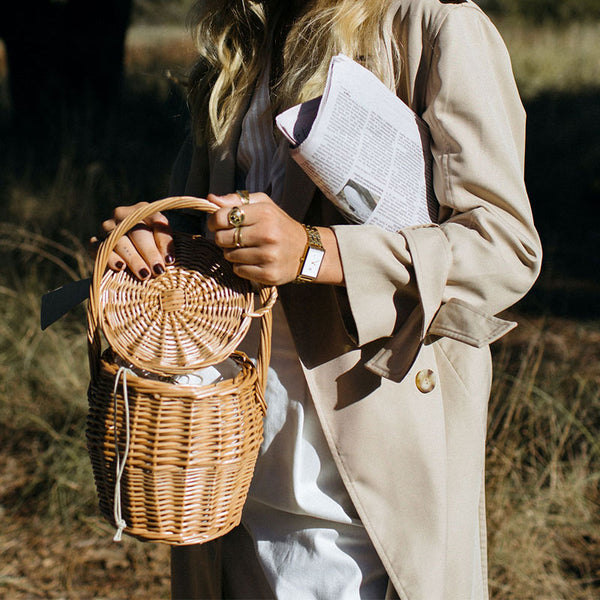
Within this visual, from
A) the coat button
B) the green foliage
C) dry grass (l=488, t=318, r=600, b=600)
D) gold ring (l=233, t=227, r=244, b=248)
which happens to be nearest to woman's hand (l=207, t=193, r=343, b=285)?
gold ring (l=233, t=227, r=244, b=248)

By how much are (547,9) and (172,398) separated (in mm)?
20053

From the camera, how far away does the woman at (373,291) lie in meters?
1.24

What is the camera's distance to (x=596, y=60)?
1153 centimetres

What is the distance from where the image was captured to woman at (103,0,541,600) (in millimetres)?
1242

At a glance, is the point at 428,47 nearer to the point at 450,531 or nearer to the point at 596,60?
the point at 450,531

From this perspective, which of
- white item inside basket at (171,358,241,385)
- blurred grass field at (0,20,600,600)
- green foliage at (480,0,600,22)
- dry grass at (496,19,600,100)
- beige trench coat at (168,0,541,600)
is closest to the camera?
beige trench coat at (168,0,541,600)

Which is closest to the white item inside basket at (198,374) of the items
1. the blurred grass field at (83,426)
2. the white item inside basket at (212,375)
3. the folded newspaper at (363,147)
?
the white item inside basket at (212,375)

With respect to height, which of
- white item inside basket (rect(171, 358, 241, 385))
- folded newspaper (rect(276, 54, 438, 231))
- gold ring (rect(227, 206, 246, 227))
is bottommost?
white item inside basket (rect(171, 358, 241, 385))

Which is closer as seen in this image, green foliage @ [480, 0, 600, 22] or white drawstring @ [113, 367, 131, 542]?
white drawstring @ [113, 367, 131, 542]

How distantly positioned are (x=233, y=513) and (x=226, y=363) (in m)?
0.28

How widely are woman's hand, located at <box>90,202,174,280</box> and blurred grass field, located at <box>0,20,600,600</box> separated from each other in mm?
705

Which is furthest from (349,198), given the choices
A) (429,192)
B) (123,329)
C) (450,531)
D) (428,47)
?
(450,531)

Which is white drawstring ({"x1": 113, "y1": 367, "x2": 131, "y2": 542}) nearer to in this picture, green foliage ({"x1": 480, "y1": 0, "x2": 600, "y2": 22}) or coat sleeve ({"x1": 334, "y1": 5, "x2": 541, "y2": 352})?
coat sleeve ({"x1": 334, "y1": 5, "x2": 541, "y2": 352})

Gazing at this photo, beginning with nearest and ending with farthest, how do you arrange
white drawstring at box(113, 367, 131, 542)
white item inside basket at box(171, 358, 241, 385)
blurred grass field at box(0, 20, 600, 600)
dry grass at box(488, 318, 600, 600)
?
white drawstring at box(113, 367, 131, 542) < white item inside basket at box(171, 358, 241, 385) < dry grass at box(488, 318, 600, 600) < blurred grass field at box(0, 20, 600, 600)
